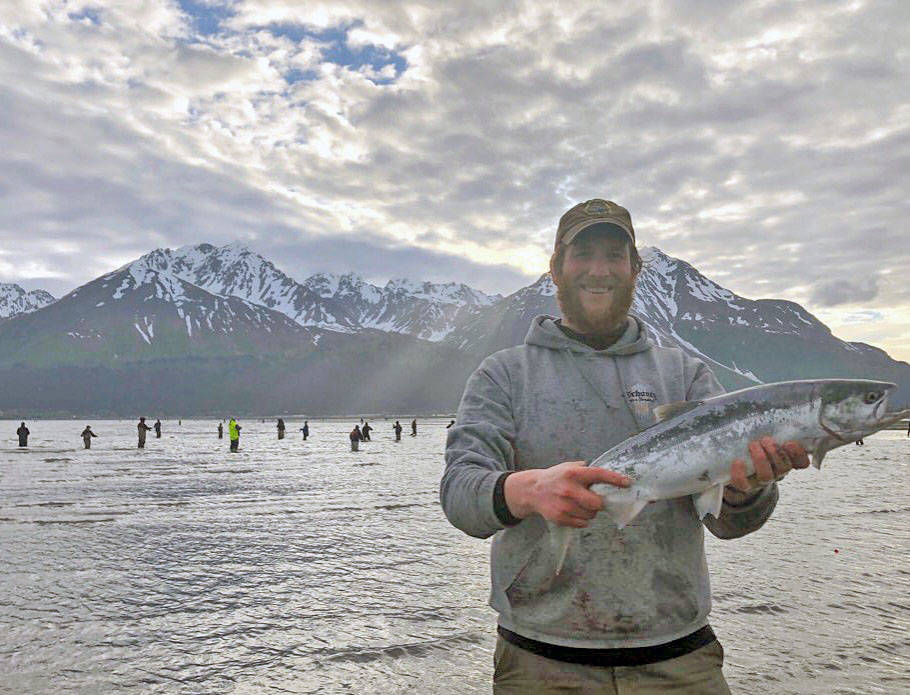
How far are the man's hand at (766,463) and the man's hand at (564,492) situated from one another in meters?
0.75

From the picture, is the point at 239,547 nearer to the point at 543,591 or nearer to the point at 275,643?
the point at 275,643

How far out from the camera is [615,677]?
2865 mm

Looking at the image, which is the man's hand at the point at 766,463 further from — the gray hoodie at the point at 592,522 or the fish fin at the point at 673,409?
the fish fin at the point at 673,409

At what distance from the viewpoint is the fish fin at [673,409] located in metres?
3.12

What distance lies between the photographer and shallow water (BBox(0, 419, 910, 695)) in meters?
7.46

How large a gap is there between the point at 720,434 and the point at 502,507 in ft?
3.82

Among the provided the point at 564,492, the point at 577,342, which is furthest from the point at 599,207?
the point at 564,492

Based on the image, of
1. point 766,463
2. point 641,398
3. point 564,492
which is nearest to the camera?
point 564,492

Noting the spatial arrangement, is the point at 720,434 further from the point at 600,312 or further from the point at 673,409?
the point at 600,312

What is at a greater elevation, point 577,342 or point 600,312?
point 600,312

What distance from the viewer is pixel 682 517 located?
3117mm

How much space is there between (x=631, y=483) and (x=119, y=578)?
1163cm

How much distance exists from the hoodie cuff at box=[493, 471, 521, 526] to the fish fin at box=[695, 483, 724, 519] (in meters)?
0.96

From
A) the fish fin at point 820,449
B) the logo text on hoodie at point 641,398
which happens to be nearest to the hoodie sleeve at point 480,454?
the logo text on hoodie at point 641,398
